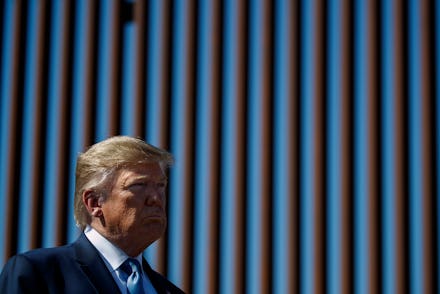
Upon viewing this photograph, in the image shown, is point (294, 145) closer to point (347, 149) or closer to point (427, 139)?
point (347, 149)

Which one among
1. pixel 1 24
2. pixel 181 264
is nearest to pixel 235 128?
pixel 181 264

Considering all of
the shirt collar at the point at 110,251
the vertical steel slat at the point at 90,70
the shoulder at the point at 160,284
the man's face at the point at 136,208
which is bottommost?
the shoulder at the point at 160,284

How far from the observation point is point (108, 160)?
1.85m

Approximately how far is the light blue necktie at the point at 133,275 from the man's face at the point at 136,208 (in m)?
0.04

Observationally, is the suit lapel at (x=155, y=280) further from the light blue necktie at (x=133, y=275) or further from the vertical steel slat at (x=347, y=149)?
the vertical steel slat at (x=347, y=149)

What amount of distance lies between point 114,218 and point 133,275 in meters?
0.15

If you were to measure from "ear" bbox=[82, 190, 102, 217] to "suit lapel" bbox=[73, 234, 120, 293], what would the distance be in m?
0.07

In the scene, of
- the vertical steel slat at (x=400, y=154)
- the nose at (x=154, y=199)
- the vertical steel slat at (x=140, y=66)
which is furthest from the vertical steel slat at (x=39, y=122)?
the nose at (x=154, y=199)

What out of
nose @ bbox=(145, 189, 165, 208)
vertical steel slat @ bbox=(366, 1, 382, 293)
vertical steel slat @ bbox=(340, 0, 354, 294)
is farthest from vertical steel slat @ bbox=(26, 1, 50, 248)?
nose @ bbox=(145, 189, 165, 208)

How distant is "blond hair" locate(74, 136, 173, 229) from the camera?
185 cm

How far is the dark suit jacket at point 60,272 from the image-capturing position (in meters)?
1.66

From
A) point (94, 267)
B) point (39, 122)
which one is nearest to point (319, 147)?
point (39, 122)

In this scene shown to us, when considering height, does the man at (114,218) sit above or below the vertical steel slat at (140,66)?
below

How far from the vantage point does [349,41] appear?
375 centimetres
